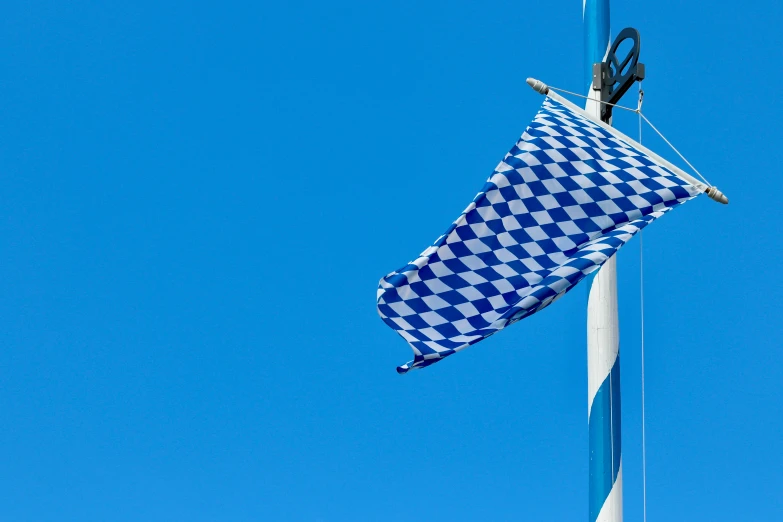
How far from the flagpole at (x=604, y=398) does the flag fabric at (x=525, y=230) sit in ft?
2.92

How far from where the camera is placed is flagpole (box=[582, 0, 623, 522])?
9016mm

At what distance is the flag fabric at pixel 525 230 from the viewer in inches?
323

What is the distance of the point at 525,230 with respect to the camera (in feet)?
28.2

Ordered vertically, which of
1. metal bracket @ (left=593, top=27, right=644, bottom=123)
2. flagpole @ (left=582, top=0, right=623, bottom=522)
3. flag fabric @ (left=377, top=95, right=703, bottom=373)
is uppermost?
metal bracket @ (left=593, top=27, right=644, bottom=123)

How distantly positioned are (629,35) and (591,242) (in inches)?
88.9

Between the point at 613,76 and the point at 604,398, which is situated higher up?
the point at 613,76

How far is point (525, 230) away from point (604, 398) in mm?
1655

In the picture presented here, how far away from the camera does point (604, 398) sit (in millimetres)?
9148

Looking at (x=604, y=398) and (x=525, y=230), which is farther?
(x=604, y=398)

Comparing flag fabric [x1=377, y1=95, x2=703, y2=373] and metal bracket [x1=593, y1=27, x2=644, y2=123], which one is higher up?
metal bracket [x1=593, y1=27, x2=644, y2=123]

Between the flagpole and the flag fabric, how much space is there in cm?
→ 89

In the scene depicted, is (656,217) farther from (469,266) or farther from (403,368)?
(403,368)

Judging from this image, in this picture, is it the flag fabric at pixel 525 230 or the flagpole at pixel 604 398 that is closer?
the flag fabric at pixel 525 230

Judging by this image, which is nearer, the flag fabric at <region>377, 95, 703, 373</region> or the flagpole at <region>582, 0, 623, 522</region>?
the flag fabric at <region>377, 95, 703, 373</region>
